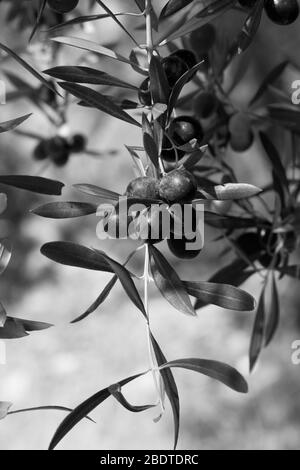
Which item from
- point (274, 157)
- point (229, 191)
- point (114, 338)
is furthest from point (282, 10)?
point (114, 338)

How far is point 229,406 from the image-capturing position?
91.5 inches

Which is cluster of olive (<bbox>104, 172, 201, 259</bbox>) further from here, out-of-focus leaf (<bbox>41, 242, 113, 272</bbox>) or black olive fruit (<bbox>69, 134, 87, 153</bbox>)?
black olive fruit (<bbox>69, 134, 87, 153</bbox>)

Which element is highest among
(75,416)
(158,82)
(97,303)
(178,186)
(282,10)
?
(282,10)

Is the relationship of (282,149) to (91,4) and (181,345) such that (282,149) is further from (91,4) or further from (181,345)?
(181,345)

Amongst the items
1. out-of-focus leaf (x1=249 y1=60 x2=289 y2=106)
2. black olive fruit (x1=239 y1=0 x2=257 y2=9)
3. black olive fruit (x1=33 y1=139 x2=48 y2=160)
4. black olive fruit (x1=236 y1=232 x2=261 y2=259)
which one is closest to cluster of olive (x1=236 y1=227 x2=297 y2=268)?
black olive fruit (x1=236 y1=232 x2=261 y2=259)

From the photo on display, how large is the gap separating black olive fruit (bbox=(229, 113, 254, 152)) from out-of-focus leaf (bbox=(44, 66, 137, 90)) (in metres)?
0.40

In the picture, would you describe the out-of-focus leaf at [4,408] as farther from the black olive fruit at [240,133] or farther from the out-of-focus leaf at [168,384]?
the black olive fruit at [240,133]

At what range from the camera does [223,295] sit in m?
0.82

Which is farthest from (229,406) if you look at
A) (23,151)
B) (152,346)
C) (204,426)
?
(152,346)

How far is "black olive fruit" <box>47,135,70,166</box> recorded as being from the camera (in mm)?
1461

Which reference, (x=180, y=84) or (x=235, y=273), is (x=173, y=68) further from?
(x=235, y=273)

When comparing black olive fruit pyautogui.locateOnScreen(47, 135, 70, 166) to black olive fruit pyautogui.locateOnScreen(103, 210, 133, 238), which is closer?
black olive fruit pyautogui.locateOnScreen(103, 210, 133, 238)

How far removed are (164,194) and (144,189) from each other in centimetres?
2
